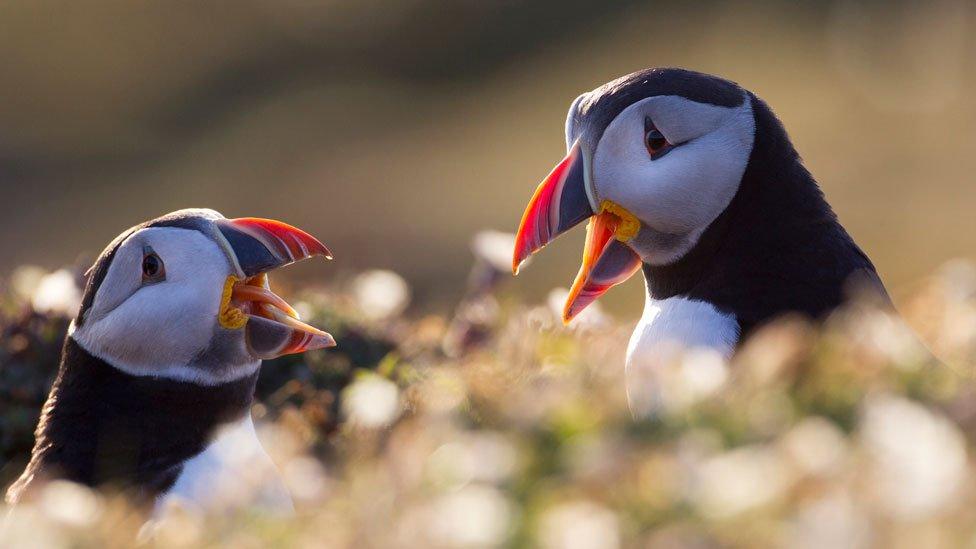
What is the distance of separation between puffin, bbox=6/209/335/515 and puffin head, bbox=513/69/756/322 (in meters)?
0.93

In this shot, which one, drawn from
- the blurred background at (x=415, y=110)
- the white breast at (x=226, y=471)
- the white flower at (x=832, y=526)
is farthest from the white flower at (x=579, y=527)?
the blurred background at (x=415, y=110)

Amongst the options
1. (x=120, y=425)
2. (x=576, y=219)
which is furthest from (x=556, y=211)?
(x=120, y=425)

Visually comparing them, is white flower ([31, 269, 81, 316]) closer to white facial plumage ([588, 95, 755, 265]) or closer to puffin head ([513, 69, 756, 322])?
puffin head ([513, 69, 756, 322])

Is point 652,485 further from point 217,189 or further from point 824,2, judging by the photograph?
point 824,2

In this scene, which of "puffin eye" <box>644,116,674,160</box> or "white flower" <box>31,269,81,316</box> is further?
"white flower" <box>31,269,81,316</box>

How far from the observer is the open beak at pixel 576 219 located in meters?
4.83

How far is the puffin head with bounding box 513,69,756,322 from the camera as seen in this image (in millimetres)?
4652

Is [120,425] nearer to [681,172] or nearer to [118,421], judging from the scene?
[118,421]

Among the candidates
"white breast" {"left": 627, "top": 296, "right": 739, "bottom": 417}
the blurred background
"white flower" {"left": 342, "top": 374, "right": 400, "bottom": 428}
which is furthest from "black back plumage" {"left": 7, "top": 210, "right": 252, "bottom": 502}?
the blurred background

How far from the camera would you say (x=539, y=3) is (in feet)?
101

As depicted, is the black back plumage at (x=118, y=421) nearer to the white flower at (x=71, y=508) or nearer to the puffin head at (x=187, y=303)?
the puffin head at (x=187, y=303)

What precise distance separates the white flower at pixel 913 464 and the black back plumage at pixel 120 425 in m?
2.70

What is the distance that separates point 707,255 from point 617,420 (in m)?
1.95

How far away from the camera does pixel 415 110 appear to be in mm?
27094
